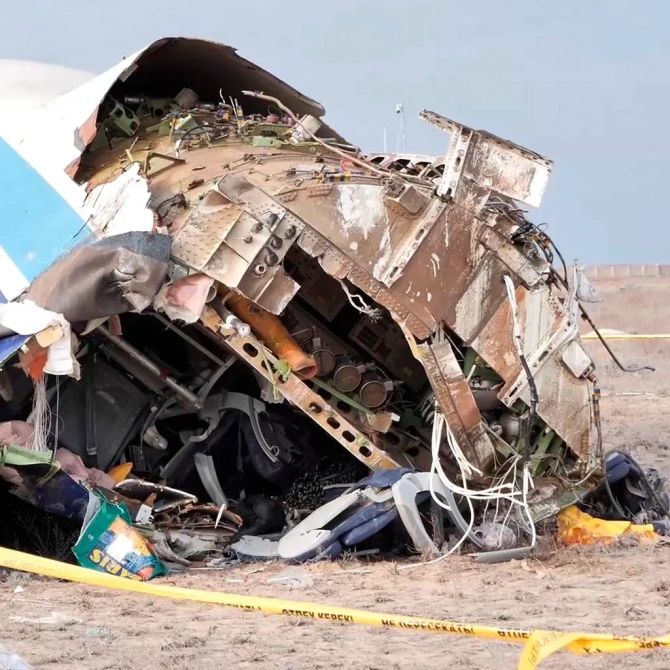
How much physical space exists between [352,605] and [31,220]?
385cm

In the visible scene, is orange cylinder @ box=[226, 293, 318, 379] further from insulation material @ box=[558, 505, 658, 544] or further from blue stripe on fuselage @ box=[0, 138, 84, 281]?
insulation material @ box=[558, 505, 658, 544]

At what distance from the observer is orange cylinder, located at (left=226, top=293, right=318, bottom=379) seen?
28.0 ft

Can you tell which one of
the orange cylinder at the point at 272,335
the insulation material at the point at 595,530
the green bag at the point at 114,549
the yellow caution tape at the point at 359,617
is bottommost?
the insulation material at the point at 595,530

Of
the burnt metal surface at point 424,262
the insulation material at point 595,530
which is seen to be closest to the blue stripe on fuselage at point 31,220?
the burnt metal surface at point 424,262

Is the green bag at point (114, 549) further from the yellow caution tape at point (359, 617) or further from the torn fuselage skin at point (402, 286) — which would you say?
the torn fuselage skin at point (402, 286)

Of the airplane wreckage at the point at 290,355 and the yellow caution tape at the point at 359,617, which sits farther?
the airplane wreckage at the point at 290,355

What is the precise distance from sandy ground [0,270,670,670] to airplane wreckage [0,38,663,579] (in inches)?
18.0

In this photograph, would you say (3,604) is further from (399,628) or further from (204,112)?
(204,112)

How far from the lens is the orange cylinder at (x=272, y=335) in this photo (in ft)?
28.0

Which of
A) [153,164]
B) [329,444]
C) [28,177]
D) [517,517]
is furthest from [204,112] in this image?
[517,517]

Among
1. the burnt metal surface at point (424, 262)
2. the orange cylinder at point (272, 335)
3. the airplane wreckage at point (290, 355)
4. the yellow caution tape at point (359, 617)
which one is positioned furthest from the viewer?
the orange cylinder at point (272, 335)

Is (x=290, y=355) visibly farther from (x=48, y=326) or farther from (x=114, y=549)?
(x=114, y=549)

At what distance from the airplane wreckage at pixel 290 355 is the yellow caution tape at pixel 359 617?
58cm

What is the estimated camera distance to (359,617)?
5730mm
